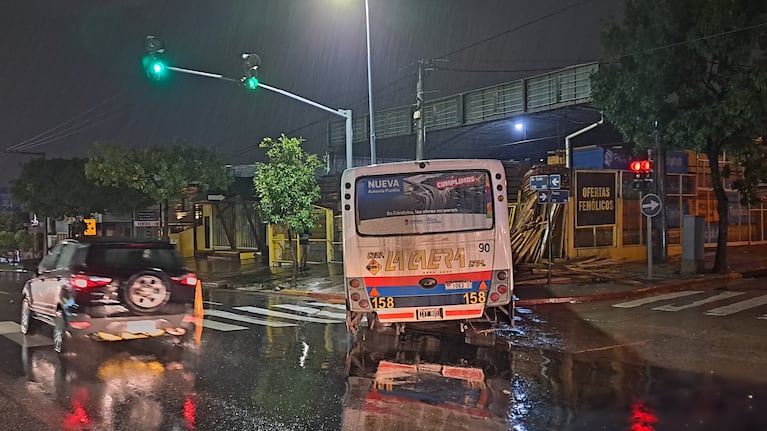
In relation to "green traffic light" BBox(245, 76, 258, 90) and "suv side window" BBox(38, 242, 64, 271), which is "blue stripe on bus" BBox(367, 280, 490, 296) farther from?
"green traffic light" BBox(245, 76, 258, 90)

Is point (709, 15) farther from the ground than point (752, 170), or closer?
farther from the ground

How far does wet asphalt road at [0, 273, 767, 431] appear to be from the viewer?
21.5ft

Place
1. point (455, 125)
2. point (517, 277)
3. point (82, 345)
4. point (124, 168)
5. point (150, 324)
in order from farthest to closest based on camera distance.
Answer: point (455, 125) → point (124, 168) → point (517, 277) → point (82, 345) → point (150, 324)

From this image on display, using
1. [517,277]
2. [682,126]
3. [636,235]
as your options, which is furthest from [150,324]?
[636,235]

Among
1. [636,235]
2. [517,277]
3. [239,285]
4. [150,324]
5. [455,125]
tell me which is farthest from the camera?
[455,125]

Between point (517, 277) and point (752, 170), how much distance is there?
25.5 feet

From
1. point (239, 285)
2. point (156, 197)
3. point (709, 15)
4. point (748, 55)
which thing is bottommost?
point (239, 285)

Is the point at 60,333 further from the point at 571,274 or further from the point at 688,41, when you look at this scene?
the point at 688,41

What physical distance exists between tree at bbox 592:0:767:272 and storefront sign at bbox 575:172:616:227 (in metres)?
3.57

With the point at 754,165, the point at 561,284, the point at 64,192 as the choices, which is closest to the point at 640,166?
the point at 754,165

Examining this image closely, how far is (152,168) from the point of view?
28891 millimetres

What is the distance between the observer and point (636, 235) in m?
25.0

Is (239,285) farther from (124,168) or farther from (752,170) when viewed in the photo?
(752,170)

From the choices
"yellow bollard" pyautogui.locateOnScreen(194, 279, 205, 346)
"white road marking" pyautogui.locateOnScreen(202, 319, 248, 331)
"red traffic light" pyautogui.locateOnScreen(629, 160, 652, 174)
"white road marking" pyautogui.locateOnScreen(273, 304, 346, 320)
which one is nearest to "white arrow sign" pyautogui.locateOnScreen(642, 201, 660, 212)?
"red traffic light" pyautogui.locateOnScreen(629, 160, 652, 174)
